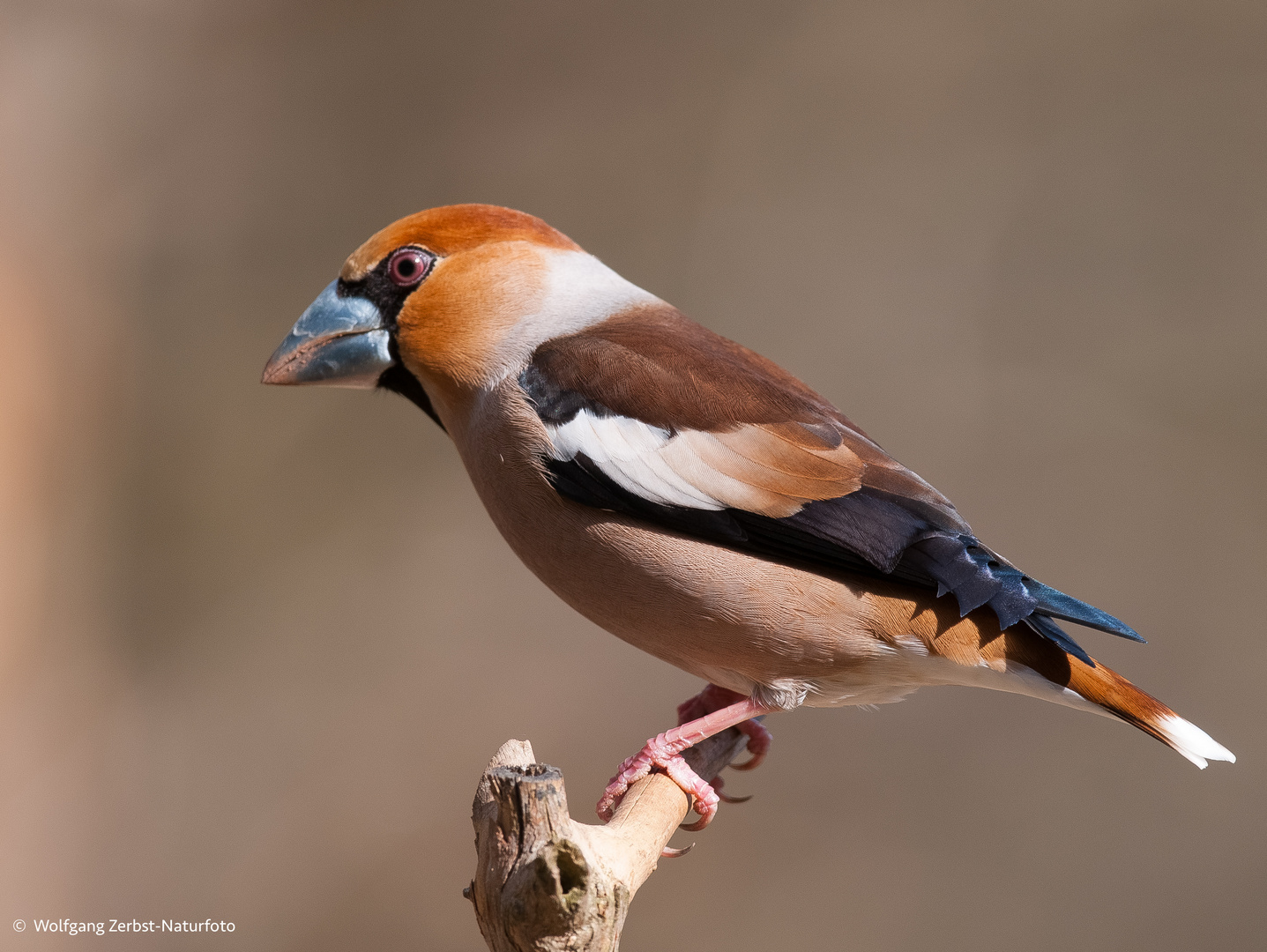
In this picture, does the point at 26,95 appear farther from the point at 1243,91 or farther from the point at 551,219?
the point at 1243,91

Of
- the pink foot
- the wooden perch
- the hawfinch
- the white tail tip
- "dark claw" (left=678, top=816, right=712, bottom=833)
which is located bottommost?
"dark claw" (left=678, top=816, right=712, bottom=833)

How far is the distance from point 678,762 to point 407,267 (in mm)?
1064

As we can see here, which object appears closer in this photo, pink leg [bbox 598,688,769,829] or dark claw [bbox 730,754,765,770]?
pink leg [bbox 598,688,769,829]

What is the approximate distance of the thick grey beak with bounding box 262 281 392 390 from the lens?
2.11m

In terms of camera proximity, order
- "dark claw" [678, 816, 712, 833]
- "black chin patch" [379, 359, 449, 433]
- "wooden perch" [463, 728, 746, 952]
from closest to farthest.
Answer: "wooden perch" [463, 728, 746, 952]
"dark claw" [678, 816, 712, 833]
"black chin patch" [379, 359, 449, 433]

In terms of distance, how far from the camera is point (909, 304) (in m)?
4.57

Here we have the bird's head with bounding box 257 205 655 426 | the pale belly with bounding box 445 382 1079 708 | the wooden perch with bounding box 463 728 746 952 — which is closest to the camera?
the wooden perch with bounding box 463 728 746 952

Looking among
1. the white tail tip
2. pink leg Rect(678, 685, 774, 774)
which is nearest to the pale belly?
the white tail tip

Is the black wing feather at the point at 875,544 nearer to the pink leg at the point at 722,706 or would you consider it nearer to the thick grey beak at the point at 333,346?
the thick grey beak at the point at 333,346

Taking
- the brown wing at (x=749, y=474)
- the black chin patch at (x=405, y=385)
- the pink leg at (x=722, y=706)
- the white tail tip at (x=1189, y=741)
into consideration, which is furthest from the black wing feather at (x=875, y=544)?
the pink leg at (x=722, y=706)

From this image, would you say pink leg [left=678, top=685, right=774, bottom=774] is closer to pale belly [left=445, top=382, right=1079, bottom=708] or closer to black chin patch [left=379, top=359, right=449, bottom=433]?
pale belly [left=445, top=382, right=1079, bottom=708]

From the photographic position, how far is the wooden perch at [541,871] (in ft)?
4.31

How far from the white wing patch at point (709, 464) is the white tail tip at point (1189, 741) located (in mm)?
622

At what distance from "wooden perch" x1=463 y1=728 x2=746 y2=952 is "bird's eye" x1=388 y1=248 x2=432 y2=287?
3.36ft
